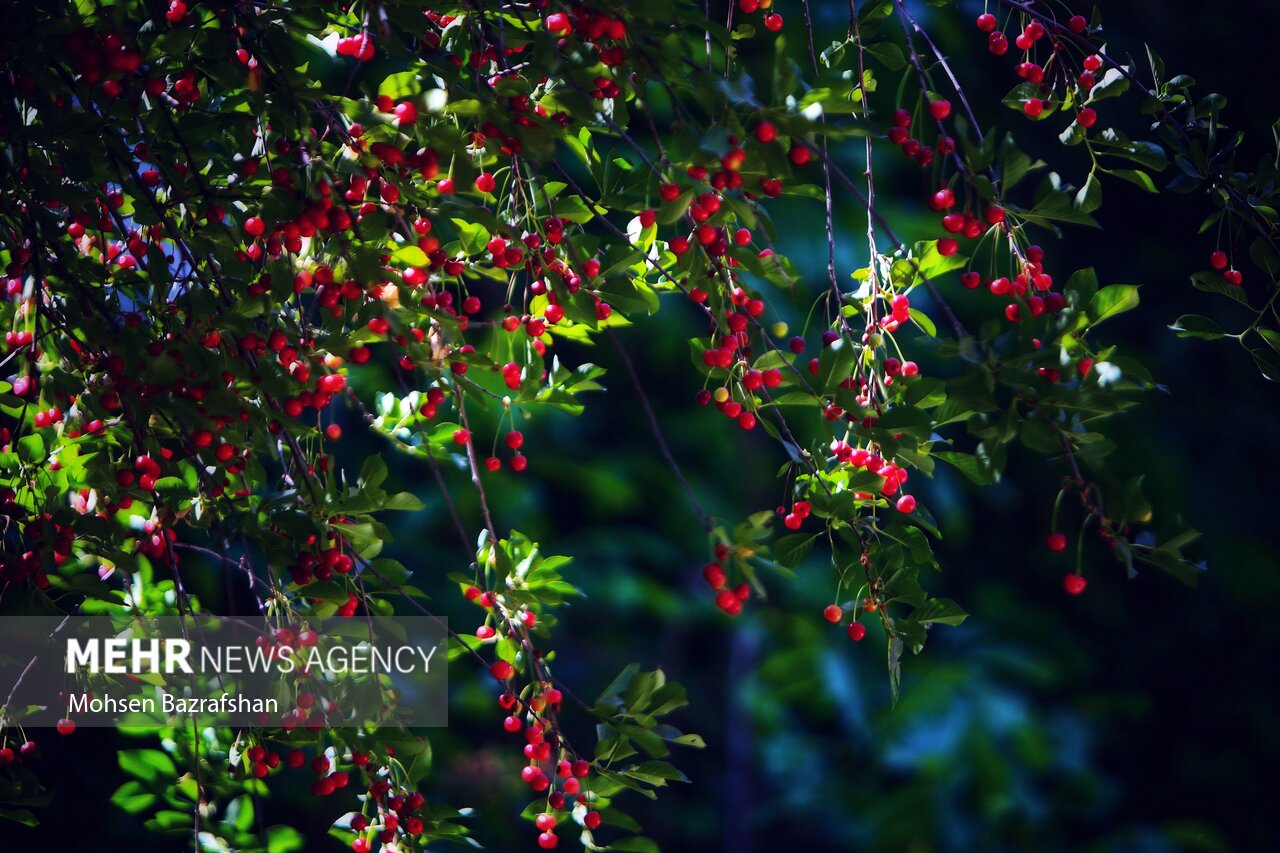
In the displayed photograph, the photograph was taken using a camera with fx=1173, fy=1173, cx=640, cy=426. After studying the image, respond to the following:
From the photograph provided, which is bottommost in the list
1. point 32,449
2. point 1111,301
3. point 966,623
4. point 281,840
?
point 281,840

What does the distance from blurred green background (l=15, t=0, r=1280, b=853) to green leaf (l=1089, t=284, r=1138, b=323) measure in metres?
1.73

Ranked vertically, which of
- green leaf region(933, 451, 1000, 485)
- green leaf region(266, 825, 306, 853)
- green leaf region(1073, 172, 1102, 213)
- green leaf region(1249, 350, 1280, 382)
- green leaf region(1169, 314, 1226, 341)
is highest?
green leaf region(1073, 172, 1102, 213)

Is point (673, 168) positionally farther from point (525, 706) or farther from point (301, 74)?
point (525, 706)

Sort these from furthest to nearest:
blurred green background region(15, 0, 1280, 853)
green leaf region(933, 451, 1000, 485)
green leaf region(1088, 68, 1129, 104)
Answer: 1. blurred green background region(15, 0, 1280, 853)
2. green leaf region(1088, 68, 1129, 104)
3. green leaf region(933, 451, 1000, 485)

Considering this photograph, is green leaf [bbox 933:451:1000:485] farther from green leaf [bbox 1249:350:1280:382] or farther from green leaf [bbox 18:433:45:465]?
green leaf [bbox 18:433:45:465]

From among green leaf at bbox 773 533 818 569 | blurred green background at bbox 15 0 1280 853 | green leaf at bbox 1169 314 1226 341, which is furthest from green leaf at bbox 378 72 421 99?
blurred green background at bbox 15 0 1280 853

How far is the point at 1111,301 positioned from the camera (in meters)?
0.59

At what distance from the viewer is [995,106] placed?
2670 millimetres

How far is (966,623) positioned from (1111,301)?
2.19 meters

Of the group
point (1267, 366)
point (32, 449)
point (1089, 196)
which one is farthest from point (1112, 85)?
point (32, 449)

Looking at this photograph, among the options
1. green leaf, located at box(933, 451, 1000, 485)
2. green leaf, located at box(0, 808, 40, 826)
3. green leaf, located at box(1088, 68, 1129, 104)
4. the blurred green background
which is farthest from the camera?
the blurred green background

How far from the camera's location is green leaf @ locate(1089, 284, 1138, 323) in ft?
1.89

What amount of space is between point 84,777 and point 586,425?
125cm

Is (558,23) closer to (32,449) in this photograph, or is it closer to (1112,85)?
(1112,85)
